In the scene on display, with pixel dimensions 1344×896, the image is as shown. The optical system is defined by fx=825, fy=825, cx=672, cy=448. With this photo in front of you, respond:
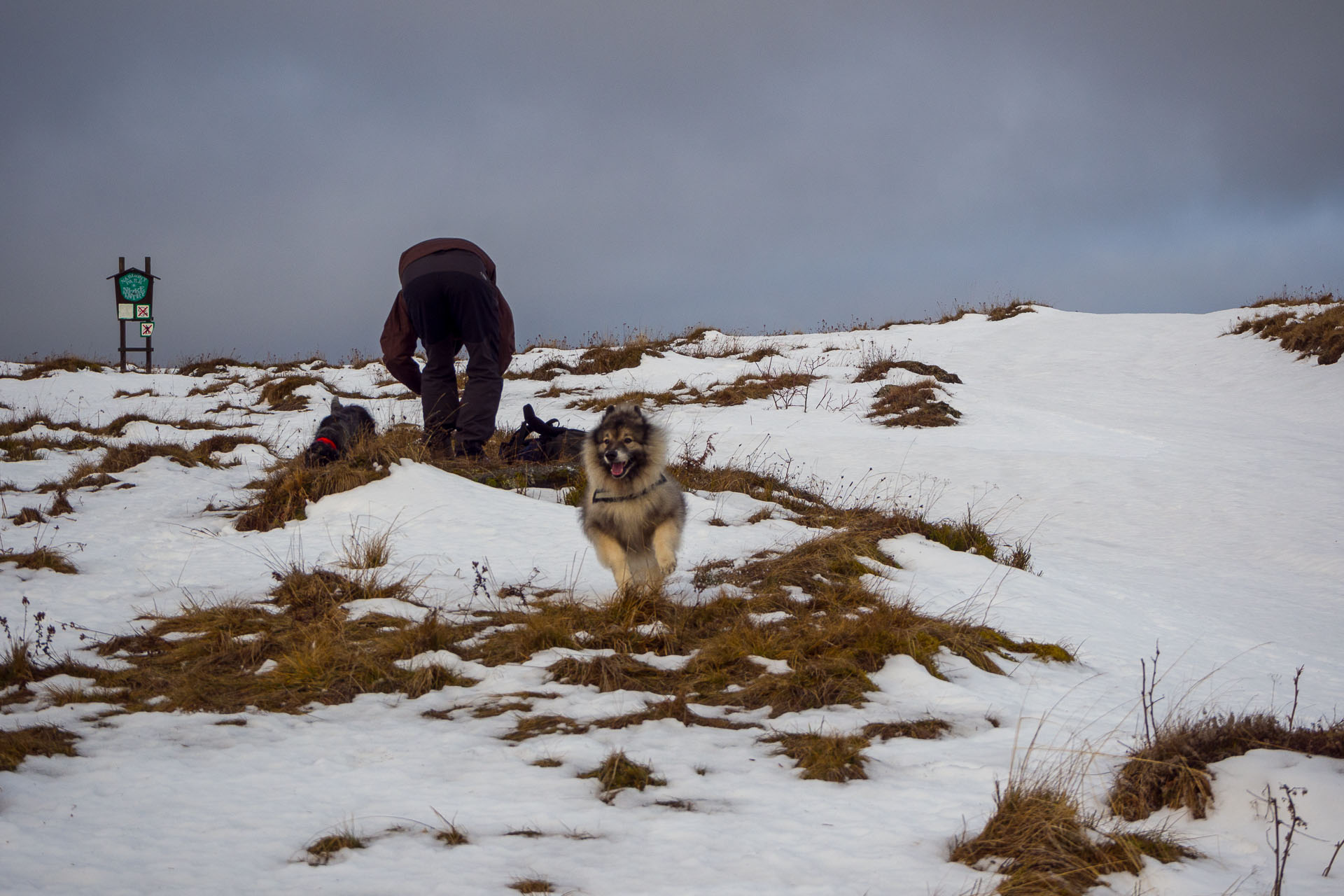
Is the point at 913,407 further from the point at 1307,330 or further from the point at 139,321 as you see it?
the point at 139,321

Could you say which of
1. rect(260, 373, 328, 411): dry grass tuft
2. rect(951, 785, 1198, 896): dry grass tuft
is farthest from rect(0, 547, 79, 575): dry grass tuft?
rect(260, 373, 328, 411): dry grass tuft

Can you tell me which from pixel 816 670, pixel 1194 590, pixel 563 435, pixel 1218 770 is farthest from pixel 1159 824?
pixel 563 435

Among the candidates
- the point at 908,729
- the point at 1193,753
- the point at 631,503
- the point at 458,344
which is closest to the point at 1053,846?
the point at 1193,753

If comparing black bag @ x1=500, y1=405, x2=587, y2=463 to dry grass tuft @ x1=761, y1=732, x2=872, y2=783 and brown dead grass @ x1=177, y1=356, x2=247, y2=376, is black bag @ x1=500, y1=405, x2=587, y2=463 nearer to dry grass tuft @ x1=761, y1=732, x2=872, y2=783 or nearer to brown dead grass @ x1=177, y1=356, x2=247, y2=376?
dry grass tuft @ x1=761, y1=732, x2=872, y2=783

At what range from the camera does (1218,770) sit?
2664 mm

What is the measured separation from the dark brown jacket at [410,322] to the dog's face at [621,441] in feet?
9.49

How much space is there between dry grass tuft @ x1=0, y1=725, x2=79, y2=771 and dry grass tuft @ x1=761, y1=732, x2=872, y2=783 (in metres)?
2.58

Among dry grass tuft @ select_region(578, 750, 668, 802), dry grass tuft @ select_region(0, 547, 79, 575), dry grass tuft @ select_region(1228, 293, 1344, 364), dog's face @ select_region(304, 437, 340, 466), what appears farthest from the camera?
dry grass tuft @ select_region(1228, 293, 1344, 364)

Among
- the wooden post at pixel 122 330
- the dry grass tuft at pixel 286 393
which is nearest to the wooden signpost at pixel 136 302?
the wooden post at pixel 122 330

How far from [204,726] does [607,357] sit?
13.7 meters

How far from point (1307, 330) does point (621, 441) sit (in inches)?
610

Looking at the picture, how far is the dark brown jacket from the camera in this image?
26.0 feet

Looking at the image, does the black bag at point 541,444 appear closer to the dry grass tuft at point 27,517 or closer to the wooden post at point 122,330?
the dry grass tuft at point 27,517

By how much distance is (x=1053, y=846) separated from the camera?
7.43ft
